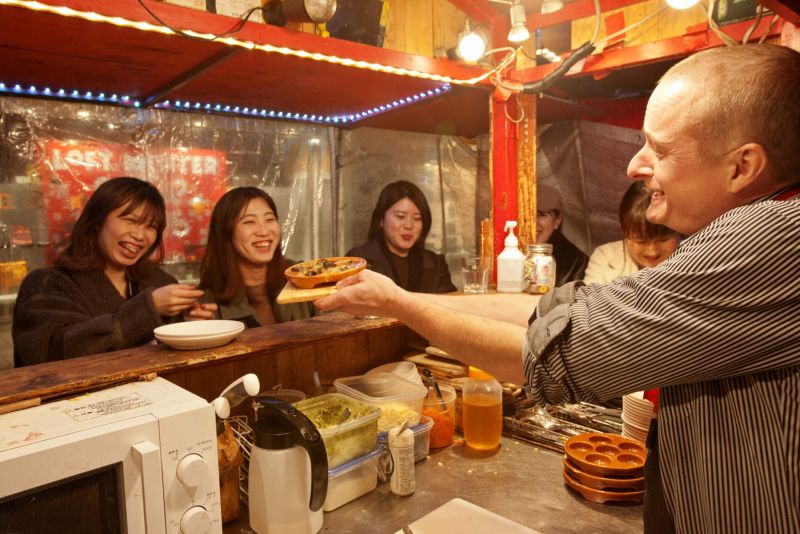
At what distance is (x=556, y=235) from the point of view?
489 centimetres

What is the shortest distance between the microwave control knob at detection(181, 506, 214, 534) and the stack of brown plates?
1021 mm

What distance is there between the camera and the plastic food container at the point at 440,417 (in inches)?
71.3

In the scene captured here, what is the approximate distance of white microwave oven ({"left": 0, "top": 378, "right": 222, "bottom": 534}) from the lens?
91 cm

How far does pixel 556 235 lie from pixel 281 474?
406 centimetres

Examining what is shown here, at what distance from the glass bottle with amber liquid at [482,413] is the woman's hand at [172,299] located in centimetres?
121

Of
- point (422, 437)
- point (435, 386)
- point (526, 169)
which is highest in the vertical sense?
point (526, 169)

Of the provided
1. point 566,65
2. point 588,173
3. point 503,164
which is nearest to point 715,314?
point 566,65

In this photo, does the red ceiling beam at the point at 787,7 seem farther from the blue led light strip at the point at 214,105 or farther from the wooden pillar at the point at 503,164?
the blue led light strip at the point at 214,105

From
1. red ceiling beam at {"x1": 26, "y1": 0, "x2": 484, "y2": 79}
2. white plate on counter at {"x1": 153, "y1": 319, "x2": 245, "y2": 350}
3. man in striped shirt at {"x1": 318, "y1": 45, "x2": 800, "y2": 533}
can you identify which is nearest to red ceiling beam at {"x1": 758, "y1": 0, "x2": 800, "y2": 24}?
man in striped shirt at {"x1": 318, "y1": 45, "x2": 800, "y2": 533}

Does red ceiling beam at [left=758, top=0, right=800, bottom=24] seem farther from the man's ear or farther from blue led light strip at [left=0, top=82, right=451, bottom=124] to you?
blue led light strip at [left=0, top=82, right=451, bottom=124]

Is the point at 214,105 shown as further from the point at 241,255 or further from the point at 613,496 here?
the point at 613,496

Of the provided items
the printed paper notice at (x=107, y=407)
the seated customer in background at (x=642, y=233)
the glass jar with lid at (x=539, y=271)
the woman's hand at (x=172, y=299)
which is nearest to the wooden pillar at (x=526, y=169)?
the glass jar with lid at (x=539, y=271)

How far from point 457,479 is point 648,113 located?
116cm

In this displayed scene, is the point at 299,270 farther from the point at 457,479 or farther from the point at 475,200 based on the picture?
the point at 475,200
